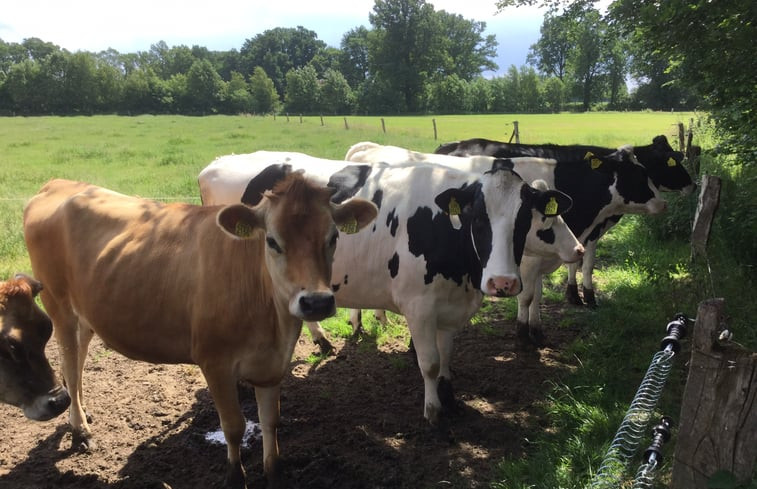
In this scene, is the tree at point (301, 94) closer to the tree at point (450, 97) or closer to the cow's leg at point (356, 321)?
the tree at point (450, 97)

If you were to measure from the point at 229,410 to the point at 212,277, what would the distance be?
2.90 feet

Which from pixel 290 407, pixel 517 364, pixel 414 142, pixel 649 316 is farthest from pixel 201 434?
pixel 414 142

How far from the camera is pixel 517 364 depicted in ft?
17.7

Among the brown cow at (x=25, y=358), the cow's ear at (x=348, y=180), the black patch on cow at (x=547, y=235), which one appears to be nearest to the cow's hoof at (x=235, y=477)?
the brown cow at (x=25, y=358)

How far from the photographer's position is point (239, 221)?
292 centimetres

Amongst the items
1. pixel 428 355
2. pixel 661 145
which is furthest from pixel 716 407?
pixel 661 145

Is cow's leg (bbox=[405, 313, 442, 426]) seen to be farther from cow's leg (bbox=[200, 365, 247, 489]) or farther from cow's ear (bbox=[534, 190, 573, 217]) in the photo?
cow's leg (bbox=[200, 365, 247, 489])

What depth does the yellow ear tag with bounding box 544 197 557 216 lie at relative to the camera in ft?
13.9

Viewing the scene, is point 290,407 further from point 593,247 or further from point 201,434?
point 593,247

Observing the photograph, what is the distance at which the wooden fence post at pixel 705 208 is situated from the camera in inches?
128

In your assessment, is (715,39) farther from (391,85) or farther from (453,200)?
(391,85)

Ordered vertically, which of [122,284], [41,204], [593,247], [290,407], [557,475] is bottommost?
[290,407]

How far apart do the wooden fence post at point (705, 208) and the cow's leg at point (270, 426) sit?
311 centimetres

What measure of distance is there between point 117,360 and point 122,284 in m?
2.49
